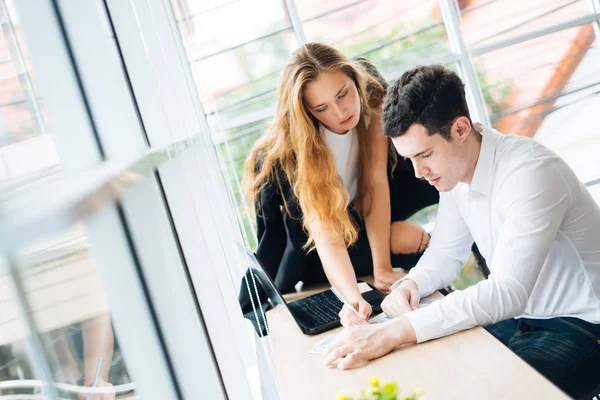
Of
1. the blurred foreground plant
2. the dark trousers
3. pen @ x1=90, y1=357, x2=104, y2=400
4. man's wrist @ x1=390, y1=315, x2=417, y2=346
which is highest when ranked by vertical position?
pen @ x1=90, y1=357, x2=104, y2=400

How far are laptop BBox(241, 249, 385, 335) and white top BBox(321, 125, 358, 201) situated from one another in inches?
15.2

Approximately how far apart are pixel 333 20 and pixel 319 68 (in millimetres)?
1735

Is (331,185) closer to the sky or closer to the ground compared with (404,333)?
closer to the sky

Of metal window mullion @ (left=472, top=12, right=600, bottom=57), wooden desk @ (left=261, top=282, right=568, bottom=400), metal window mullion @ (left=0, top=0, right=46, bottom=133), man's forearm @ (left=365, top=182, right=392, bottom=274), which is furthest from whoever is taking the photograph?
metal window mullion @ (left=472, top=12, right=600, bottom=57)

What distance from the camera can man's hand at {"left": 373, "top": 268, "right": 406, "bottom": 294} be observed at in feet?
6.93

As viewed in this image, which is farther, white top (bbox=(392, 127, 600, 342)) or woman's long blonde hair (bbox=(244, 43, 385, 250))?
woman's long blonde hair (bbox=(244, 43, 385, 250))

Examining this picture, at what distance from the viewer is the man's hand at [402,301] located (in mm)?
1710

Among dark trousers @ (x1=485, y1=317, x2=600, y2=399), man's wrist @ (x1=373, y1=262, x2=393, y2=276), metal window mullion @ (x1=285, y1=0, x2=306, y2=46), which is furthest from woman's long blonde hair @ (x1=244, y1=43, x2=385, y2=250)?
metal window mullion @ (x1=285, y1=0, x2=306, y2=46)

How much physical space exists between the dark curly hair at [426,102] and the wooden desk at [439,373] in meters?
0.55

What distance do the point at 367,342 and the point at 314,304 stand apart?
22.8 inches

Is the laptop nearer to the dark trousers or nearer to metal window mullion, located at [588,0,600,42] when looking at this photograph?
the dark trousers

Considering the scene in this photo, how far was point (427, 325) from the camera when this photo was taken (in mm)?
1467

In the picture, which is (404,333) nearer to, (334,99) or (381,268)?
(381,268)

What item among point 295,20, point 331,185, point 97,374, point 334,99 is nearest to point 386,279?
point 331,185
